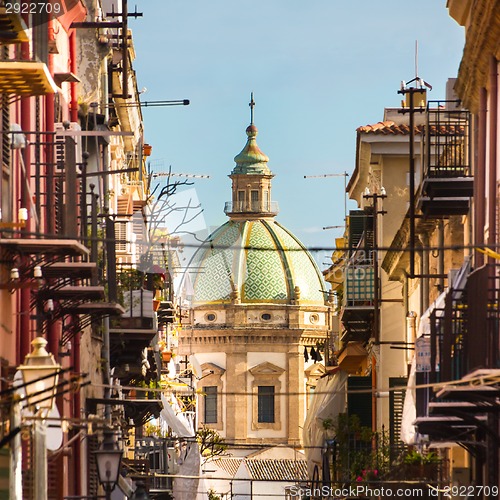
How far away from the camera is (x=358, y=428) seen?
41062 mm

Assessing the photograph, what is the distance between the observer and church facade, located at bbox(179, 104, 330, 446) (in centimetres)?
12119

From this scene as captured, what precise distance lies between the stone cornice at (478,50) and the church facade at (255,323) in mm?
93508

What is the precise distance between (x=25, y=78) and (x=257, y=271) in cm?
11394

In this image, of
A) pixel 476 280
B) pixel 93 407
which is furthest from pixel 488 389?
pixel 93 407

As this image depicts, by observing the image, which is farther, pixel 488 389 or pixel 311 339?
pixel 311 339

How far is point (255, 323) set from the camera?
4946 inches

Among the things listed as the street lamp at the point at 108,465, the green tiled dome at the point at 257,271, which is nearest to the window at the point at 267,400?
the green tiled dome at the point at 257,271

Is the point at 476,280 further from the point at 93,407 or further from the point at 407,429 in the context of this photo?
the point at 93,407

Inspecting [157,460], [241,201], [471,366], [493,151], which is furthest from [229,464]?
[471,366]

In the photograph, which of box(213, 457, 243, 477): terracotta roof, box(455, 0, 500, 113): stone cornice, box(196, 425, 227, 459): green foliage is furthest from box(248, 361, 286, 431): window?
box(455, 0, 500, 113): stone cornice

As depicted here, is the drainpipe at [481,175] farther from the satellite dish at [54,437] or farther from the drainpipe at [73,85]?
the drainpipe at [73,85]

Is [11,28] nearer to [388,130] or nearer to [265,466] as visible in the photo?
[388,130]

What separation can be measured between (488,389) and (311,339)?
109377 mm

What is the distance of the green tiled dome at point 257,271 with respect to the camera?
12606cm
